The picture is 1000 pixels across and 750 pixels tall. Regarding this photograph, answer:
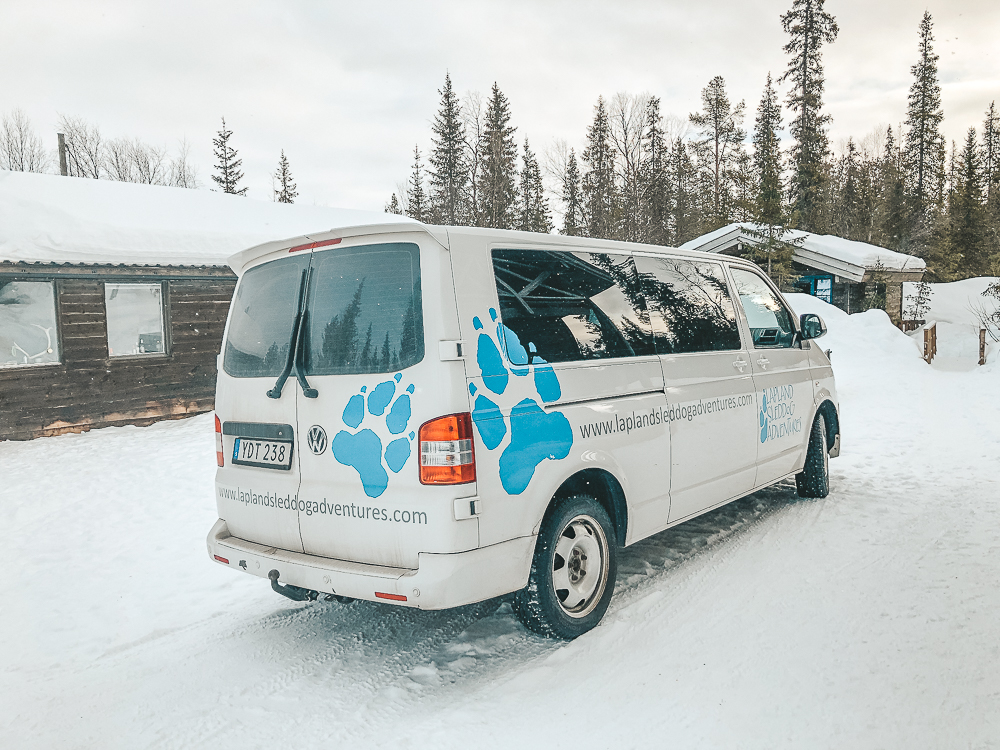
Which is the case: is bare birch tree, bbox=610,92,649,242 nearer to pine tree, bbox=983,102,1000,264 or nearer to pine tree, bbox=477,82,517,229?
pine tree, bbox=477,82,517,229

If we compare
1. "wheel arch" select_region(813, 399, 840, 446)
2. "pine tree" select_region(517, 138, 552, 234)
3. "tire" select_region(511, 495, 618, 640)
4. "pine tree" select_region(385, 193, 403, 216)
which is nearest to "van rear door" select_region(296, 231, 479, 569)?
"tire" select_region(511, 495, 618, 640)

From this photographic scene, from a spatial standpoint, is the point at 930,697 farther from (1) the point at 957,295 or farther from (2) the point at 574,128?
(2) the point at 574,128

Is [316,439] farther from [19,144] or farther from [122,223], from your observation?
→ [19,144]

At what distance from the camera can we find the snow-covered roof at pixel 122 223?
11.3 meters

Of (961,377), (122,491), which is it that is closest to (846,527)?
(122,491)

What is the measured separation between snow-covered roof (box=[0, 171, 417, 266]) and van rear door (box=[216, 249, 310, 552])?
612cm

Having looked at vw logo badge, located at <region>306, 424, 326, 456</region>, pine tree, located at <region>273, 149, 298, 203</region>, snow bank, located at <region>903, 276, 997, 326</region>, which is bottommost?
vw logo badge, located at <region>306, 424, 326, 456</region>

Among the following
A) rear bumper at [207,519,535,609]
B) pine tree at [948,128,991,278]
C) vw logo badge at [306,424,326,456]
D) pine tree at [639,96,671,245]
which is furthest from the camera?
pine tree at [948,128,991,278]

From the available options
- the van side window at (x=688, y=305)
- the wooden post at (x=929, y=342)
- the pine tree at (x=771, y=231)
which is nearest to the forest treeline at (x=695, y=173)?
the pine tree at (x=771, y=231)

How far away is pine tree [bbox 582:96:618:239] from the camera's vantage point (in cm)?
3797

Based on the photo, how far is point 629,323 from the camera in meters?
4.18

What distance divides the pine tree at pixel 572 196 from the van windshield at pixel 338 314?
38534mm

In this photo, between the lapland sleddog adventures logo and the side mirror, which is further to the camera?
the side mirror

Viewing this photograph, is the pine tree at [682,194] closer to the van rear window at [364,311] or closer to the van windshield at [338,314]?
the van windshield at [338,314]
